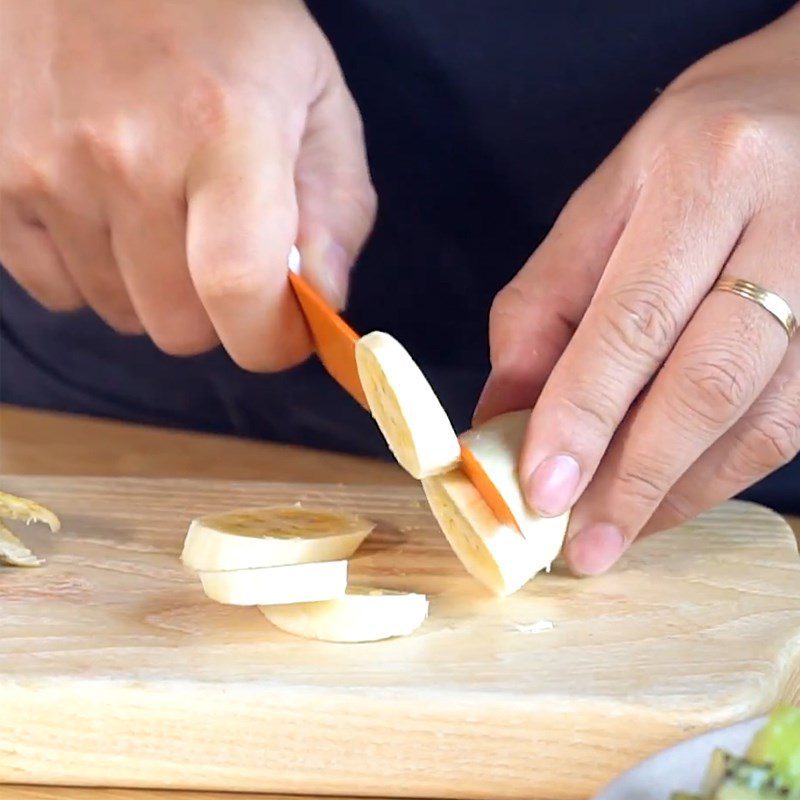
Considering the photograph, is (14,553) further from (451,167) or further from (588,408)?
(451,167)

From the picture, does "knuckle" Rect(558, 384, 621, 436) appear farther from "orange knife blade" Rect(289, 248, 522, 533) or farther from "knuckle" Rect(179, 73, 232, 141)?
"knuckle" Rect(179, 73, 232, 141)

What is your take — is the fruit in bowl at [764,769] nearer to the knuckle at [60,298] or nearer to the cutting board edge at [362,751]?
the cutting board edge at [362,751]

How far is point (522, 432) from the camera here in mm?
1233

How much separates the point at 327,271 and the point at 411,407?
242 mm

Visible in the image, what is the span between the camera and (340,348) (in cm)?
125

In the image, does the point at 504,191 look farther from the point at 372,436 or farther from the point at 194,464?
the point at 194,464

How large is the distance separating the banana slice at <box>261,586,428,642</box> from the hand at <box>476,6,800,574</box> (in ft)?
0.55

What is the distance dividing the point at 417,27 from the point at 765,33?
49cm

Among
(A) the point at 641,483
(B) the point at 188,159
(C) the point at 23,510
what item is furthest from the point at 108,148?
(A) the point at 641,483

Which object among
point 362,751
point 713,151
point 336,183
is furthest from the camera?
point 336,183

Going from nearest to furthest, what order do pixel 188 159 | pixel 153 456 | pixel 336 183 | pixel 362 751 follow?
1. pixel 362 751
2. pixel 188 159
3. pixel 336 183
4. pixel 153 456

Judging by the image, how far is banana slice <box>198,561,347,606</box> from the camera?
1104mm

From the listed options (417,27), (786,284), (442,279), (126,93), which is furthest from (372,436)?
(786,284)

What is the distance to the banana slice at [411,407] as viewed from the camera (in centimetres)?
113
